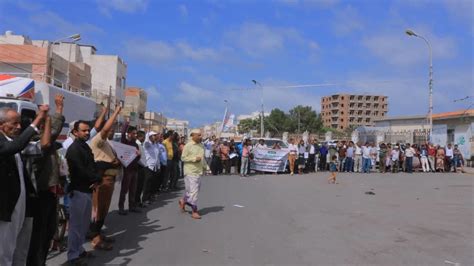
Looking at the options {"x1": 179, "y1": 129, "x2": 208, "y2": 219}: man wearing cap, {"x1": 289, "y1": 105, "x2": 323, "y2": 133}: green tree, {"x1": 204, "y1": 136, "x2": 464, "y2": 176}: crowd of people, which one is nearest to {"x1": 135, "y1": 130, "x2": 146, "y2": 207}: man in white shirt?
{"x1": 179, "y1": 129, "x2": 208, "y2": 219}: man wearing cap

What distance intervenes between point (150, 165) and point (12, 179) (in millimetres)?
7329

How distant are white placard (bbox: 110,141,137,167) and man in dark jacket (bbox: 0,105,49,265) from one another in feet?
13.9

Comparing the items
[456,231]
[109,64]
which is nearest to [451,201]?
[456,231]

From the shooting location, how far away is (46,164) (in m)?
5.35

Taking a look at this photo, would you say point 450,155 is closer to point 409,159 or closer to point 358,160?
point 409,159

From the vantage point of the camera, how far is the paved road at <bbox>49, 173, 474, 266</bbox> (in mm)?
6938

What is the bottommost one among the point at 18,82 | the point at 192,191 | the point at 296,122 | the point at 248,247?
the point at 248,247

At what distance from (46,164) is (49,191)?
0.29 m

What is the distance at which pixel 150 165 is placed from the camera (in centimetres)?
1177

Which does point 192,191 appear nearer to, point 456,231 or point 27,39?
point 456,231

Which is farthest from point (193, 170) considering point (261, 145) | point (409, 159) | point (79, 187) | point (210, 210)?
point (409, 159)

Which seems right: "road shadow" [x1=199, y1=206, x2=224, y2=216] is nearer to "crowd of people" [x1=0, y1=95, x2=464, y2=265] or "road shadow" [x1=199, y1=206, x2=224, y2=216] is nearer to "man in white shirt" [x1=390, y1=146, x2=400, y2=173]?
"crowd of people" [x1=0, y1=95, x2=464, y2=265]

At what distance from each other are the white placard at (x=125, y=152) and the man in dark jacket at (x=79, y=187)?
264 centimetres

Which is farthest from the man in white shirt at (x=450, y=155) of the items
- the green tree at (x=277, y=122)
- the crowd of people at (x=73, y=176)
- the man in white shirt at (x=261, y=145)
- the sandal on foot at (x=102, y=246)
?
the green tree at (x=277, y=122)
